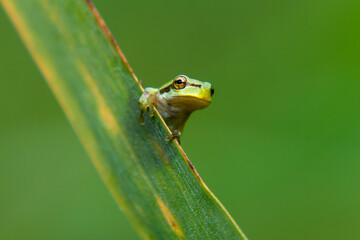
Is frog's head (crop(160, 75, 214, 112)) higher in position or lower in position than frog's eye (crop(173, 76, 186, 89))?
Result: lower

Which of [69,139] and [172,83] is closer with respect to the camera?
[172,83]

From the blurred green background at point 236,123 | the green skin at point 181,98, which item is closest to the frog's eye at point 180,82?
the green skin at point 181,98

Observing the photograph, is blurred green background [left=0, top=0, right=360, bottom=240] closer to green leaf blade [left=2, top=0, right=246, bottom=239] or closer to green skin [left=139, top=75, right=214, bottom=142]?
green skin [left=139, top=75, right=214, bottom=142]

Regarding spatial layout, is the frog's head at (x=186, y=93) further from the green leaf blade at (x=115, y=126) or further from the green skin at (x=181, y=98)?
the green leaf blade at (x=115, y=126)

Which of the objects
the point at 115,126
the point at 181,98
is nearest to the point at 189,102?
the point at 181,98

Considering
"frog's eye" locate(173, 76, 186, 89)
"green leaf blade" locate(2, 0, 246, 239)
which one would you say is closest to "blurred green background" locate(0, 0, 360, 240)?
"frog's eye" locate(173, 76, 186, 89)

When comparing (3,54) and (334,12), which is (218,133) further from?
(3,54)

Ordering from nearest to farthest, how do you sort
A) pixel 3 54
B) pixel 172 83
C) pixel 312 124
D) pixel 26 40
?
1. pixel 26 40
2. pixel 172 83
3. pixel 312 124
4. pixel 3 54

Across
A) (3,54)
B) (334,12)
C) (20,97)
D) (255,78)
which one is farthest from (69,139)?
(334,12)

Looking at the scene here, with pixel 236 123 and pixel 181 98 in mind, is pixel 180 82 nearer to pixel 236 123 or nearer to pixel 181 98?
pixel 181 98
